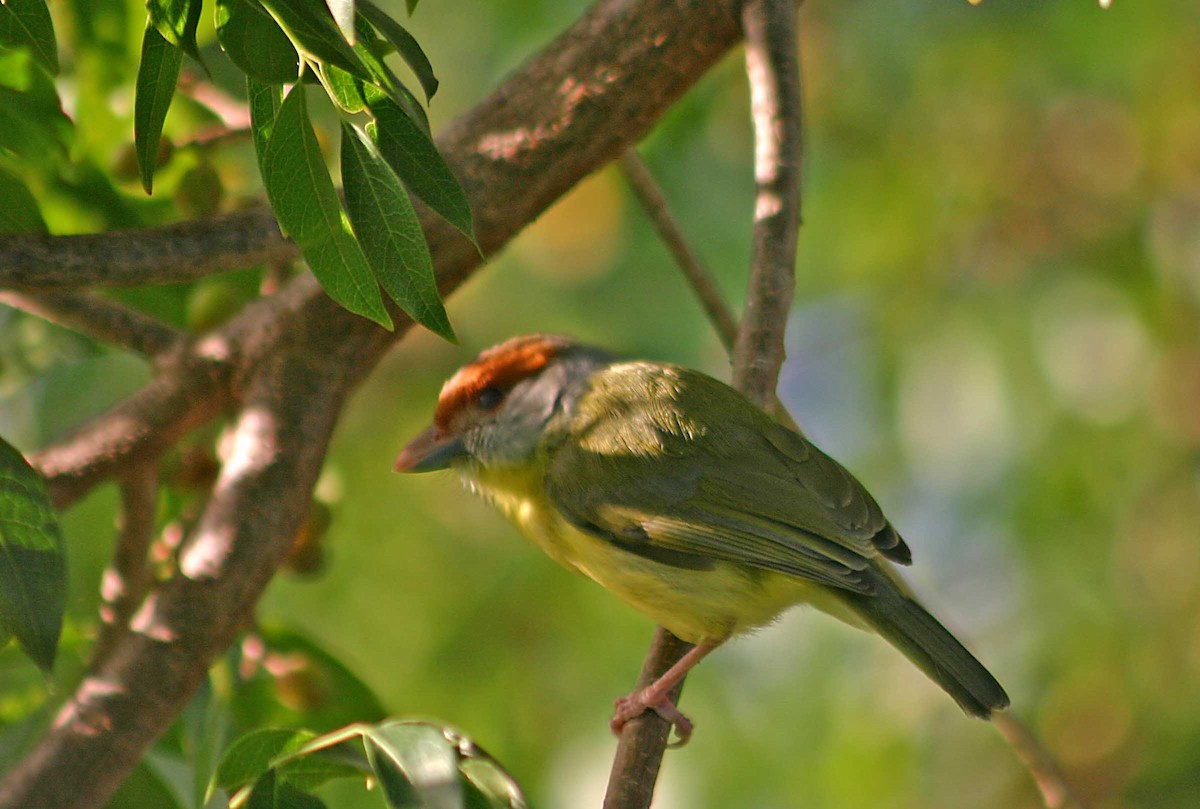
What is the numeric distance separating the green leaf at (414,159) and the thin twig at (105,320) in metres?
1.40

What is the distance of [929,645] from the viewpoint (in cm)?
277

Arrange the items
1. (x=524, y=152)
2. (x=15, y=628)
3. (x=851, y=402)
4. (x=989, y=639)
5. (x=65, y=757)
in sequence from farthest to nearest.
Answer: (x=851, y=402)
(x=989, y=639)
(x=524, y=152)
(x=65, y=757)
(x=15, y=628)

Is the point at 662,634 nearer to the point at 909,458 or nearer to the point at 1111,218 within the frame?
the point at 909,458

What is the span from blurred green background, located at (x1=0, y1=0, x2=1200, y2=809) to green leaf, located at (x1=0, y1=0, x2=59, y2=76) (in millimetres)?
2725

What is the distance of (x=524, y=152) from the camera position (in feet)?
9.53

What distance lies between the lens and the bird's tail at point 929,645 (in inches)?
106

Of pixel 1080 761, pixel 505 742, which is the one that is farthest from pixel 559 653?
pixel 1080 761

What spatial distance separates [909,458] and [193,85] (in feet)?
9.43

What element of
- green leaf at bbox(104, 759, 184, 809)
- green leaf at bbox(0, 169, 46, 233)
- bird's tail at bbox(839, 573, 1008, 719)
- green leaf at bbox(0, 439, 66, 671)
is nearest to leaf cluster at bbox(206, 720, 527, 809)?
green leaf at bbox(0, 439, 66, 671)

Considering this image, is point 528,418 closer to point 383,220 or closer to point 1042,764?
point 1042,764

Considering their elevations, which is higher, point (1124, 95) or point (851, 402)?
point (1124, 95)

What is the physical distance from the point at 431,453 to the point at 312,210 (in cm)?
179

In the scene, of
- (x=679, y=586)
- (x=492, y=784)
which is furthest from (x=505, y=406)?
(x=492, y=784)

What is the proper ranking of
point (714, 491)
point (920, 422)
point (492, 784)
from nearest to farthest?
point (492, 784)
point (714, 491)
point (920, 422)
